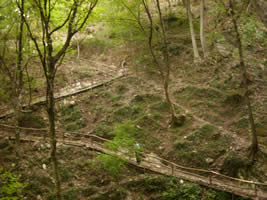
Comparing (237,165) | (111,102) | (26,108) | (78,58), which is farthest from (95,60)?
(237,165)

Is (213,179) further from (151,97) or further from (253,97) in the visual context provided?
(151,97)

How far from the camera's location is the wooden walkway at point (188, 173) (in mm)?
9828

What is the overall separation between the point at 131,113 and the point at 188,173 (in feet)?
20.7

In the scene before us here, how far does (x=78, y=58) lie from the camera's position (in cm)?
2491

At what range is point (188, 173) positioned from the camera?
11.7 metres

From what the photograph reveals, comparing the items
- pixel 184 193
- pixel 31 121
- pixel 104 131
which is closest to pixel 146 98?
pixel 104 131

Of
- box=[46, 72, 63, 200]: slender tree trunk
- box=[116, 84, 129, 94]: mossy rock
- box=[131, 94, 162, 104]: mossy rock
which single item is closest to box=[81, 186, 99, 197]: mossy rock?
box=[46, 72, 63, 200]: slender tree trunk

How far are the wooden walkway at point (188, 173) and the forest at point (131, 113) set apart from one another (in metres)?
0.06

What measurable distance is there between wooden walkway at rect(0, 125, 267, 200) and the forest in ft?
0.19

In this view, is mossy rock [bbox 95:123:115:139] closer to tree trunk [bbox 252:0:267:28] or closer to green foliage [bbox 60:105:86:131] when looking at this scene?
green foliage [bbox 60:105:86:131]

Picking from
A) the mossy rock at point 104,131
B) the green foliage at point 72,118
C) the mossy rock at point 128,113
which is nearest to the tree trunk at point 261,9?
the mossy rock at point 128,113

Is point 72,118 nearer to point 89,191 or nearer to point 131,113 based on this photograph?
point 131,113

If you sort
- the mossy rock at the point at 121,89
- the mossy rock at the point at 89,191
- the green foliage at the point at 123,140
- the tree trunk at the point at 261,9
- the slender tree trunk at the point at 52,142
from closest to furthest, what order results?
the tree trunk at the point at 261,9
the slender tree trunk at the point at 52,142
the green foliage at the point at 123,140
the mossy rock at the point at 89,191
the mossy rock at the point at 121,89

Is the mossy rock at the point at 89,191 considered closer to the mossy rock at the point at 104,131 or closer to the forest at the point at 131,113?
the forest at the point at 131,113
